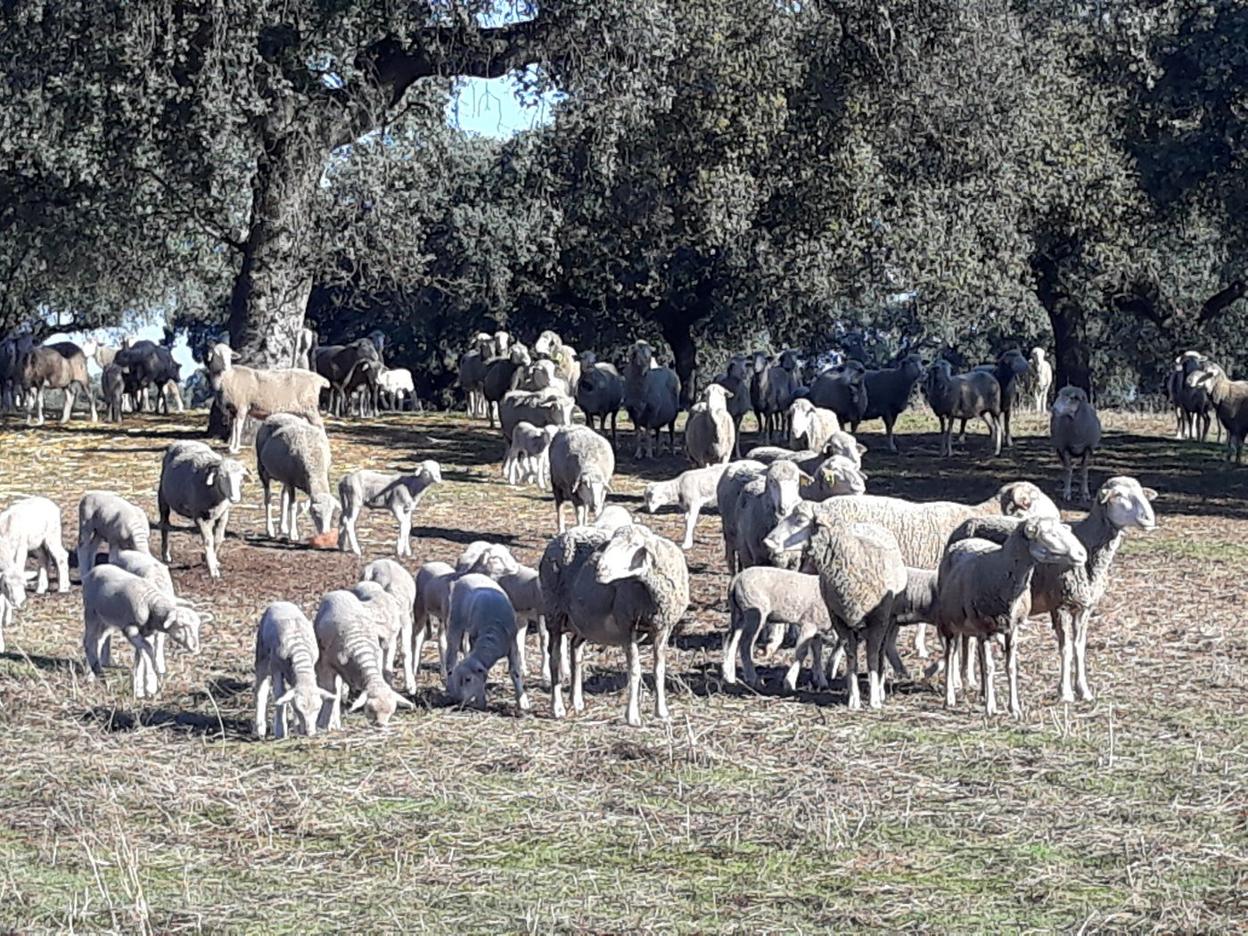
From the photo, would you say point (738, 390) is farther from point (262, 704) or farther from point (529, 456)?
point (262, 704)

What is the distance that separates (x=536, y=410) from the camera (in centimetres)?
2619

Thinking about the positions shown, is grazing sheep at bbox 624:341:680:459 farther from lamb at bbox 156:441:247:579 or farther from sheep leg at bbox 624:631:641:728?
sheep leg at bbox 624:631:641:728

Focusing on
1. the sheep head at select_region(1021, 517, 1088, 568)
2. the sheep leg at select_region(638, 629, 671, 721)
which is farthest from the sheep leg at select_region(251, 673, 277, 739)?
the sheep head at select_region(1021, 517, 1088, 568)

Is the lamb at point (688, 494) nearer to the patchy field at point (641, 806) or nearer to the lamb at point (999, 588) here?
the patchy field at point (641, 806)

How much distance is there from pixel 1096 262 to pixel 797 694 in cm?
2722

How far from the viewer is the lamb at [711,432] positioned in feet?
77.2

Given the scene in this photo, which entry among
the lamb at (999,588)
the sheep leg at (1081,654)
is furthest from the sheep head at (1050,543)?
the sheep leg at (1081,654)

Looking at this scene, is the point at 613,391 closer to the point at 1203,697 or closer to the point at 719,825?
the point at 1203,697

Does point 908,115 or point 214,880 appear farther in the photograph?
point 908,115

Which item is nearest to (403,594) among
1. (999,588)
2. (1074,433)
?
(999,588)

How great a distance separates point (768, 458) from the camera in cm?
1934

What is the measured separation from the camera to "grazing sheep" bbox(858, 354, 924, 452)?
1261 inches

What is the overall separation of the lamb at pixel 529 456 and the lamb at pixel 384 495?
5.09m

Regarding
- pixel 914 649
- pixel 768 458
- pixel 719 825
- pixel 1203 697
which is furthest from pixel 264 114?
pixel 719 825
